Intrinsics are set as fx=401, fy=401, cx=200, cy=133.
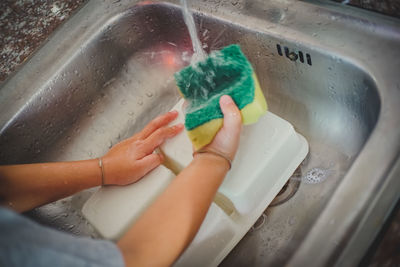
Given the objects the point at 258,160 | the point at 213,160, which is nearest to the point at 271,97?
the point at 258,160

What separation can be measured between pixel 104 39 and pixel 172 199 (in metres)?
0.61

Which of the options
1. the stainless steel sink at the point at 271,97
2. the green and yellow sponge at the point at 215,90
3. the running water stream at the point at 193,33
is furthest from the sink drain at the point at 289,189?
the running water stream at the point at 193,33

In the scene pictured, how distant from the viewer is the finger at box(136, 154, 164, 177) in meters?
0.90

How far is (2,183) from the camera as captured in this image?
2.77 feet

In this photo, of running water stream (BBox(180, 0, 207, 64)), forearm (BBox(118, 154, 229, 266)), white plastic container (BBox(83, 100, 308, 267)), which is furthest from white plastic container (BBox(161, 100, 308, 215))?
running water stream (BBox(180, 0, 207, 64))

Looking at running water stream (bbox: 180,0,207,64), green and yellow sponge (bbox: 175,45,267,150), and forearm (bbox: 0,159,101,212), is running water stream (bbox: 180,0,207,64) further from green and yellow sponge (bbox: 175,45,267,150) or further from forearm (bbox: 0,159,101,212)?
forearm (bbox: 0,159,101,212)

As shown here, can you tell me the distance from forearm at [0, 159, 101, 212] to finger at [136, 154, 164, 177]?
3.7 inches

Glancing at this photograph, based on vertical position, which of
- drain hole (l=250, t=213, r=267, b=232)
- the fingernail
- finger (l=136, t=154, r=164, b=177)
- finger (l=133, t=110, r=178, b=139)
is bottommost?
drain hole (l=250, t=213, r=267, b=232)

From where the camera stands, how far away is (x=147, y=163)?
910 mm

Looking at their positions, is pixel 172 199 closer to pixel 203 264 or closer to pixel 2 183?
pixel 203 264

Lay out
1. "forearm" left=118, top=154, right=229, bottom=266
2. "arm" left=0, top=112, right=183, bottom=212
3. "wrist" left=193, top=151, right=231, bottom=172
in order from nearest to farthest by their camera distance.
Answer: "forearm" left=118, top=154, right=229, bottom=266
"wrist" left=193, top=151, right=231, bottom=172
"arm" left=0, top=112, right=183, bottom=212

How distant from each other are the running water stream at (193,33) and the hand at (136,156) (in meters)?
0.23

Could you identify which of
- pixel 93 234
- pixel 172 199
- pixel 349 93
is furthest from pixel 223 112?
pixel 93 234

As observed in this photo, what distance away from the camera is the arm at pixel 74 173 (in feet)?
2.80
